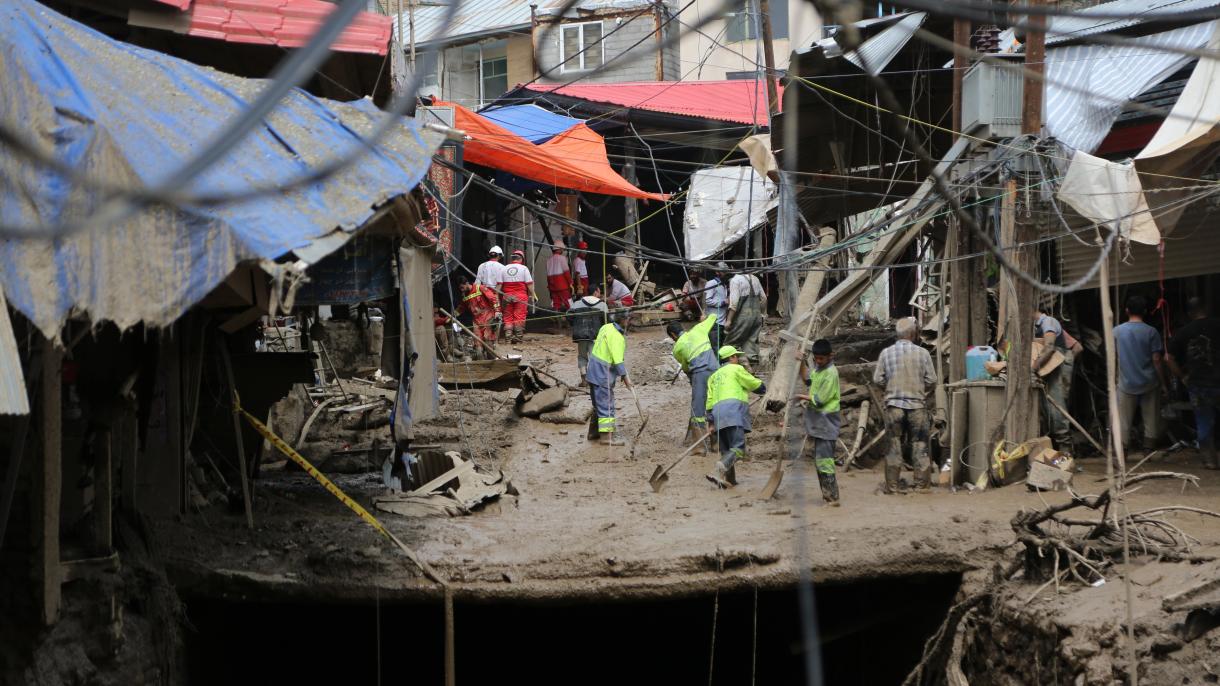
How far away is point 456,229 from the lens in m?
18.4

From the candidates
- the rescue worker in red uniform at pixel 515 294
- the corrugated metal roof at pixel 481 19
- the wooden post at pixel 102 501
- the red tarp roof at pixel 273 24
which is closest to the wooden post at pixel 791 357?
the red tarp roof at pixel 273 24

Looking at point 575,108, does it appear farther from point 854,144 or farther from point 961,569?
point 961,569

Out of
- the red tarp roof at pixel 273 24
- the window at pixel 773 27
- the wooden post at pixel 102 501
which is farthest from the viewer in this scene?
the window at pixel 773 27

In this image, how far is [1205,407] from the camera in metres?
11.9

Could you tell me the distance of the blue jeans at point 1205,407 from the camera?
38.9ft

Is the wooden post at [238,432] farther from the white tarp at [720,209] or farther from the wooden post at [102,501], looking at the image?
the white tarp at [720,209]

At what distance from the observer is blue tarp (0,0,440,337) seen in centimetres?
611

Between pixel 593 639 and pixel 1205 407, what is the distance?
22.5 ft

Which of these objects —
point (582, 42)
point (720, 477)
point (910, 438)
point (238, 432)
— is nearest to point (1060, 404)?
point (910, 438)

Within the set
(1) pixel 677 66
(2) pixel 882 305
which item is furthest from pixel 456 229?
(1) pixel 677 66

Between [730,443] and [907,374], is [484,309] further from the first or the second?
[907,374]

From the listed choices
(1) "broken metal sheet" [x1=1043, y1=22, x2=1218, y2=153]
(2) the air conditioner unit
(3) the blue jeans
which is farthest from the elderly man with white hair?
(3) the blue jeans

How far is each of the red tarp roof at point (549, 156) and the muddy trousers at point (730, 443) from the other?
6.09 m

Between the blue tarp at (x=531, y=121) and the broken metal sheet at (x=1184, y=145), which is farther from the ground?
the blue tarp at (x=531, y=121)
